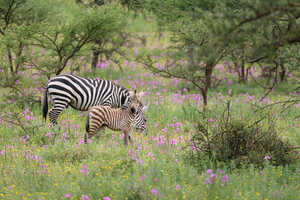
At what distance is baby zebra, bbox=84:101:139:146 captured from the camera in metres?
6.99

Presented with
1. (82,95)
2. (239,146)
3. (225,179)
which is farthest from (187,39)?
(225,179)

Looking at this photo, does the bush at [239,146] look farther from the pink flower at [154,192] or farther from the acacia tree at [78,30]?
the acacia tree at [78,30]

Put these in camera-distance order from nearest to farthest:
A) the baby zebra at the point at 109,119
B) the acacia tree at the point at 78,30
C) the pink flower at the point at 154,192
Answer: the pink flower at the point at 154,192, the baby zebra at the point at 109,119, the acacia tree at the point at 78,30

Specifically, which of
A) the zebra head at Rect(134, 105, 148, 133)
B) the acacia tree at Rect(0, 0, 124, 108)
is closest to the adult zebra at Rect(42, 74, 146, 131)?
the zebra head at Rect(134, 105, 148, 133)

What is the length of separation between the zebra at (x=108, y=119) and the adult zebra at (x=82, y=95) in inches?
36.3

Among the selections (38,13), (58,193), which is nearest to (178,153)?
(58,193)

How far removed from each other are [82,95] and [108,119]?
79.6 inches

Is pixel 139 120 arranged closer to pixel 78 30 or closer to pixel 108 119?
pixel 108 119

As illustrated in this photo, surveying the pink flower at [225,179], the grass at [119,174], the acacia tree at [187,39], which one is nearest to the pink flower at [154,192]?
the grass at [119,174]

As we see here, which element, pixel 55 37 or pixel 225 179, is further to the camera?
pixel 55 37

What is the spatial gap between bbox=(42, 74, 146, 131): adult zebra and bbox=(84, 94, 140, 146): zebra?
3.02 ft

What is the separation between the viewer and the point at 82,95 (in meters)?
8.91

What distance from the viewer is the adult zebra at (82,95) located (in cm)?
862

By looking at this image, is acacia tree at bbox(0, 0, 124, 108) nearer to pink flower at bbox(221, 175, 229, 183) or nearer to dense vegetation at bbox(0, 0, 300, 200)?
dense vegetation at bbox(0, 0, 300, 200)
